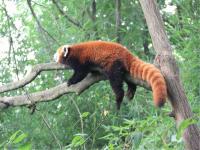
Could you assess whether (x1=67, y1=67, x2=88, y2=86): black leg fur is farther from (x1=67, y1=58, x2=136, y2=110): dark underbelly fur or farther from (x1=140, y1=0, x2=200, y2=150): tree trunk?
(x1=140, y1=0, x2=200, y2=150): tree trunk

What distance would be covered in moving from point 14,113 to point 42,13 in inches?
65.9

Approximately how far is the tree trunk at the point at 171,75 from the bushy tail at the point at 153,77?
8 cm

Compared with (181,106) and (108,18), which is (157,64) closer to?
(181,106)

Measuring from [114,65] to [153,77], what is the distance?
577mm

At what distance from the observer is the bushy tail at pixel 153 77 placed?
8.89 ft

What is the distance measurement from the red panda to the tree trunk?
80 mm

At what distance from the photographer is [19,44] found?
6797 millimetres

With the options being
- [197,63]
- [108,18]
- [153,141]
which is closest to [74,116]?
[108,18]

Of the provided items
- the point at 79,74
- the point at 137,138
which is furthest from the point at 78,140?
the point at 79,74

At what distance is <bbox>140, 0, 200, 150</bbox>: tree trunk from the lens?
9.26 ft

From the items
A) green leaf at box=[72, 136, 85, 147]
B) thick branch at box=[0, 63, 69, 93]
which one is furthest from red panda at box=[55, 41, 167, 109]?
green leaf at box=[72, 136, 85, 147]

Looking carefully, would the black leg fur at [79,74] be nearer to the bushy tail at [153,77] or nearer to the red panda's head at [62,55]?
the red panda's head at [62,55]

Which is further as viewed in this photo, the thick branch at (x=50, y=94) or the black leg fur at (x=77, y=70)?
the black leg fur at (x=77, y=70)

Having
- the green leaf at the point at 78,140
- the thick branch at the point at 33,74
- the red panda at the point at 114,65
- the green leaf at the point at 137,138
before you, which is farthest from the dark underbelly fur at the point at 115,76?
the green leaf at the point at 137,138
